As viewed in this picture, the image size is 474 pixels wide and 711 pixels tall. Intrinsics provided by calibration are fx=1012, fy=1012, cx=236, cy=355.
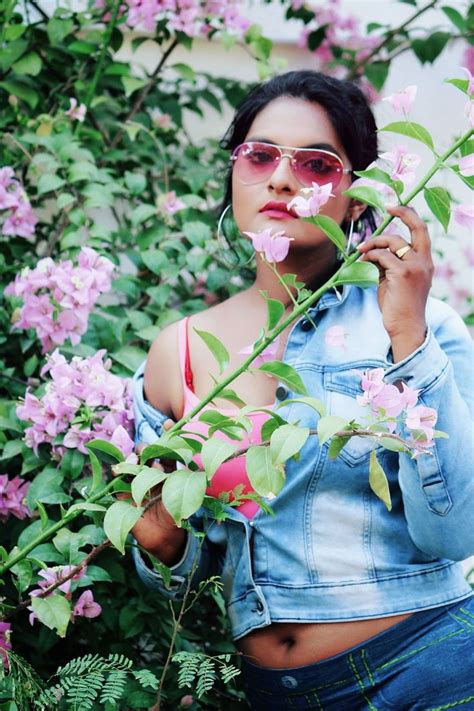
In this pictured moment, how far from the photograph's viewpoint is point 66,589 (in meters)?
1.54

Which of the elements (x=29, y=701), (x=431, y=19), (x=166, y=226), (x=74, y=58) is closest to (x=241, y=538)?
(x=29, y=701)

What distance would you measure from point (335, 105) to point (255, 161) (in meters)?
0.18

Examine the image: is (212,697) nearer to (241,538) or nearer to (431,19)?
(241,538)

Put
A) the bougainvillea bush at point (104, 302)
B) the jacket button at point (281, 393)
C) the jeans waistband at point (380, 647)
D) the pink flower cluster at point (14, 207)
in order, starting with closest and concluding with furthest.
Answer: the bougainvillea bush at point (104, 302)
the jeans waistband at point (380, 647)
the jacket button at point (281, 393)
the pink flower cluster at point (14, 207)

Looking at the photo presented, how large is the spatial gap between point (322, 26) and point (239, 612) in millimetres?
2000

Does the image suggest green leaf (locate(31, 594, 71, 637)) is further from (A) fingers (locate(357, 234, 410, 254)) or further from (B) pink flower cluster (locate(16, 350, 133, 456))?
(A) fingers (locate(357, 234, 410, 254))

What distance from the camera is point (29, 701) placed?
4.51 feet

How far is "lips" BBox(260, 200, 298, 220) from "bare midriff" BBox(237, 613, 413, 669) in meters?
0.63

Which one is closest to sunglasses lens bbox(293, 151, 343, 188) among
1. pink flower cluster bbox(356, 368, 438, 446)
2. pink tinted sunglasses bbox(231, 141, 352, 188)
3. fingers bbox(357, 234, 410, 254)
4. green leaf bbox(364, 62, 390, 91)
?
pink tinted sunglasses bbox(231, 141, 352, 188)

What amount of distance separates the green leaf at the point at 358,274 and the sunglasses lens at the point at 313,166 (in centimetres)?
40

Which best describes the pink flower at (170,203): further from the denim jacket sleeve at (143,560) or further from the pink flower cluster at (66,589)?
the pink flower cluster at (66,589)

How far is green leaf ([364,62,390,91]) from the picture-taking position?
111 inches

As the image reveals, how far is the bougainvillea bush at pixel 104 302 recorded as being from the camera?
1.33 meters

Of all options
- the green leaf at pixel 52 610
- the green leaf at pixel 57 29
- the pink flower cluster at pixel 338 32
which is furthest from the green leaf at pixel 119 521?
the pink flower cluster at pixel 338 32
